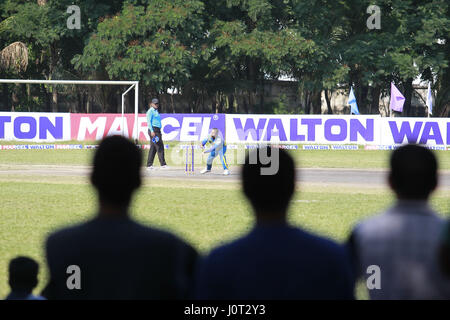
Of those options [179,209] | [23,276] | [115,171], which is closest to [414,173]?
[115,171]

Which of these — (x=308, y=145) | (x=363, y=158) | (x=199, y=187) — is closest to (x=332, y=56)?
(x=308, y=145)

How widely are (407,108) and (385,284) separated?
49.8 meters

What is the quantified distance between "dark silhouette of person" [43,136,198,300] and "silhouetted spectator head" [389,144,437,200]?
3.56 feet

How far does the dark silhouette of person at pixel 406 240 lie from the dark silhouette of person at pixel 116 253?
2.90 ft

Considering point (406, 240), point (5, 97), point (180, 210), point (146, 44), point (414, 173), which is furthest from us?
point (5, 97)

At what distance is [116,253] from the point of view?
10.3 ft

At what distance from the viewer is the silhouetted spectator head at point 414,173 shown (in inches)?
146

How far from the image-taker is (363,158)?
88.8 ft

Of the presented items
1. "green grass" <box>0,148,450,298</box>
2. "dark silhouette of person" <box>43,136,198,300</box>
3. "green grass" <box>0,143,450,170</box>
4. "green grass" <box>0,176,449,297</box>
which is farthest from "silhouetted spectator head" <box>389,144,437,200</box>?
"green grass" <box>0,143,450,170</box>

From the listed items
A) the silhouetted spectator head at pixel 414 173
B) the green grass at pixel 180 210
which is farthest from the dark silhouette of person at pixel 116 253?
the green grass at pixel 180 210

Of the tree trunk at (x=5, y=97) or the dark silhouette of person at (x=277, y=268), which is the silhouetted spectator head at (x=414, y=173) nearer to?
the dark silhouette of person at (x=277, y=268)

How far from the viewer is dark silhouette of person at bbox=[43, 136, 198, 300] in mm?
3143

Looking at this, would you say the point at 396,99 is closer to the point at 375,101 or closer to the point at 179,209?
the point at 375,101

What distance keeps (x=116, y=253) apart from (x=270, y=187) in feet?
2.20
